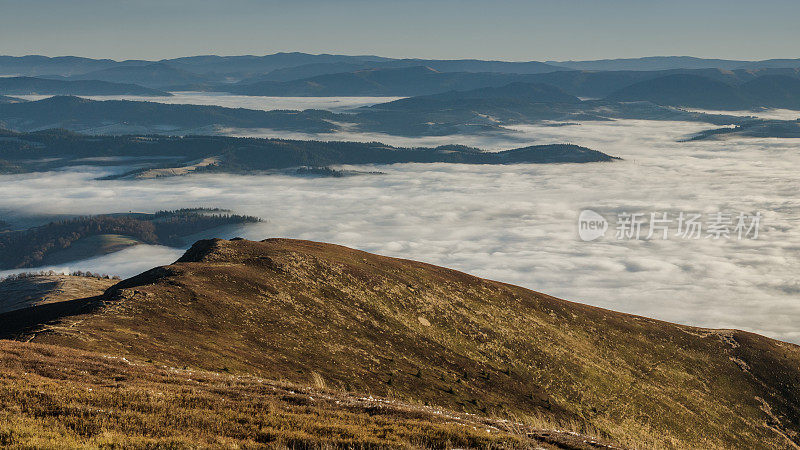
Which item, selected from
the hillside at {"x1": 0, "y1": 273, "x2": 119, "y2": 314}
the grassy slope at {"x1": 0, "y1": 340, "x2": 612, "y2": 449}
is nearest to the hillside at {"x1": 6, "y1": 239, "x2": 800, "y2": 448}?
the grassy slope at {"x1": 0, "y1": 340, "x2": 612, "y2": 449}

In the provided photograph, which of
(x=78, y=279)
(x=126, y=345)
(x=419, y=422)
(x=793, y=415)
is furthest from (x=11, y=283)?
(x=793, y=415)

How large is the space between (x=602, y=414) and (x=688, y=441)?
1004 centimetres

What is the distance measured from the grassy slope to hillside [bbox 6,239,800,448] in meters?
7.64

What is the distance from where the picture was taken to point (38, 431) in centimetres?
2267

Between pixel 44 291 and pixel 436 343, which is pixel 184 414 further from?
pixel 44 291

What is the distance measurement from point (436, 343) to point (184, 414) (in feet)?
150

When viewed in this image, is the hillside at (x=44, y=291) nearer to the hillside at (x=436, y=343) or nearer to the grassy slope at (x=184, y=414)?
the hillside at (x=436, y=343)

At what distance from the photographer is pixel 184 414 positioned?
2748 cm

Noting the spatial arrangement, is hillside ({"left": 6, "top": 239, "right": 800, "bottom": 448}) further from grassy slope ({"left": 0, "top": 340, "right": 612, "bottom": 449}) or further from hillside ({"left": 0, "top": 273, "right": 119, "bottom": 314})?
hillside ({"left": 0, "top": 273, "right": 119, "bottom": 314})

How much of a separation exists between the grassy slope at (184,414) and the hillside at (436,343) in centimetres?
764

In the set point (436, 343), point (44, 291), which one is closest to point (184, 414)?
point (436, 343)

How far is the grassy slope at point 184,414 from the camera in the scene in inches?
948

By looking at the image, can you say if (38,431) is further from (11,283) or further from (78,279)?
(11,283)

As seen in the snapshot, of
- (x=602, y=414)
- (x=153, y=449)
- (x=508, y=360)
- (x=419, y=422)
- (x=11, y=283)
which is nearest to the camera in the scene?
(x=153, y=449)
